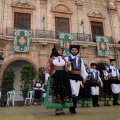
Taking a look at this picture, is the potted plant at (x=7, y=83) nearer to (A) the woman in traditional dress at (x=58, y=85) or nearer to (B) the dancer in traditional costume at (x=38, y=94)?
(B) the dancer in traditional costume at (x=38, y=94)

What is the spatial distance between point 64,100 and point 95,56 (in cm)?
1142

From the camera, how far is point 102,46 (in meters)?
15.3

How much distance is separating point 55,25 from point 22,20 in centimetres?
257

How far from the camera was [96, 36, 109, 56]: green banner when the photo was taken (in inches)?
601

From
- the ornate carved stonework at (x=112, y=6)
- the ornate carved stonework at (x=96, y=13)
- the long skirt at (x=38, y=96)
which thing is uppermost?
the ornate carved stonework at (x=112, y=6)

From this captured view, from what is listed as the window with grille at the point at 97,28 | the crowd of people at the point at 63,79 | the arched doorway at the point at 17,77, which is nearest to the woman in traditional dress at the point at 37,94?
the arched doorway at the point at 17,77

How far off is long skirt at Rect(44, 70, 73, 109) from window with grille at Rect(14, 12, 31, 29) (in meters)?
10.3

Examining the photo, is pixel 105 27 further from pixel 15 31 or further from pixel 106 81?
pixel 106 81

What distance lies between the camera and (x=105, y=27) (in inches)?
659

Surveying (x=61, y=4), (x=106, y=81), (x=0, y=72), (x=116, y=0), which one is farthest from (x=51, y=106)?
(x=116, y=0)

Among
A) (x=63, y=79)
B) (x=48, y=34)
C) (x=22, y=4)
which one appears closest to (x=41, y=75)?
(x=48, y=34)

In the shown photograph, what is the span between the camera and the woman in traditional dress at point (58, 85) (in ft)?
14.5

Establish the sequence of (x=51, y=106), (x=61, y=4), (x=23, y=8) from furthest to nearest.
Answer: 1. (x=61, y=4)
2. (x=23, y=8)
3. (x=51, y=106)

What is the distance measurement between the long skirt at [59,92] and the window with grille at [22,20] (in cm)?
1030
